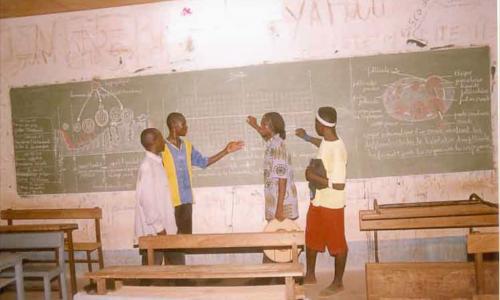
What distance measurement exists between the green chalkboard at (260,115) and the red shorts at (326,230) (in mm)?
504

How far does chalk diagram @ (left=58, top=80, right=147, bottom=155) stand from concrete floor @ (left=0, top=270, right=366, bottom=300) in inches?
60.6

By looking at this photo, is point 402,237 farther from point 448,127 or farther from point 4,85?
point 4,85

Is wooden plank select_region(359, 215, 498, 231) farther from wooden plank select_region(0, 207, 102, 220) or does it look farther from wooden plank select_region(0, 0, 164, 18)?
wooden plank select_region(0, 0, 164, 18)

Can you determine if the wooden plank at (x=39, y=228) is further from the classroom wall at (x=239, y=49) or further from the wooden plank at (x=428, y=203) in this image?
the wooden plank at (x=428, y=203)

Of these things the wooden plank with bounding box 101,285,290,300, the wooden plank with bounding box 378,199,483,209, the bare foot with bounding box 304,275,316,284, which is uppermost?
the wooden plank with bounding box 378,199,483,209

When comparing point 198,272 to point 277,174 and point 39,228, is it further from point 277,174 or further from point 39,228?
point 39,228

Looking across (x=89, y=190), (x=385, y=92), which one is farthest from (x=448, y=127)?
(x=89, y=190)

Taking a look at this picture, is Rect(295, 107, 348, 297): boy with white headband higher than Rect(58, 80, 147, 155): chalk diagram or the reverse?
the reverse

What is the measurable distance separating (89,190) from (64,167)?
40cm

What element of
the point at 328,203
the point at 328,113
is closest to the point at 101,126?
the point at 328,113

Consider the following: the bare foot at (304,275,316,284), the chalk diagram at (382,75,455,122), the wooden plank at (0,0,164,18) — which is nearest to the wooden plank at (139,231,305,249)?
the bare foot at (304,275,316,284)

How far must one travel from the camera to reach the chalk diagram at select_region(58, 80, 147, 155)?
4.61m

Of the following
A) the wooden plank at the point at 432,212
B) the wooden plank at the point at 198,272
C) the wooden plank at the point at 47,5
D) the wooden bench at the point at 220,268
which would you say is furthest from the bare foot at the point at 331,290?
the wooden plank at the point at 47,5

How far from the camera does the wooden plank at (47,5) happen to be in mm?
4363
